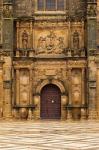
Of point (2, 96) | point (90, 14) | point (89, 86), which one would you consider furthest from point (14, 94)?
point (90, 14)

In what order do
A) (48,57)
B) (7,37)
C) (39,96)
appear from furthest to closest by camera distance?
(48,57) → (39,96) → (7,37)

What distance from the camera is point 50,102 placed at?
40.1 m

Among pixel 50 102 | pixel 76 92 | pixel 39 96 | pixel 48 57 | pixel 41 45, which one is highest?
pixel 41 45

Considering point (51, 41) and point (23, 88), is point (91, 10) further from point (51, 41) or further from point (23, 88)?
point (23, 88)

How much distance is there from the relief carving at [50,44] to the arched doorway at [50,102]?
278 cm

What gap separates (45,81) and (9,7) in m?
6.40

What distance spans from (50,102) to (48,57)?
3.57m

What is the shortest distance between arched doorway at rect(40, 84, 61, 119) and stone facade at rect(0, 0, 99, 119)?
1.71 ft

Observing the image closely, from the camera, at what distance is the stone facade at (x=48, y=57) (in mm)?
38844

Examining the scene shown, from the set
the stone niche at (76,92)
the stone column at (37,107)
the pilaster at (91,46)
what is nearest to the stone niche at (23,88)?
the stone column at (37,107)

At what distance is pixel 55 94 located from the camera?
4028 cm

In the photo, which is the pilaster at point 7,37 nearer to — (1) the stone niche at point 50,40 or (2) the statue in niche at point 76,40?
(1) the stone niche at point 50,40

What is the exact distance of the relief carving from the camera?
40219 millimetres

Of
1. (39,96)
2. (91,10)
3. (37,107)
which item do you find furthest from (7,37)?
(91,10)
